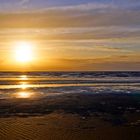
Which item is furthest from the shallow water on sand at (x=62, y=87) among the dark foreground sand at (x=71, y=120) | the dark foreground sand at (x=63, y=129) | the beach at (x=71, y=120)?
the dark foreground sand at (x=63, y=129)

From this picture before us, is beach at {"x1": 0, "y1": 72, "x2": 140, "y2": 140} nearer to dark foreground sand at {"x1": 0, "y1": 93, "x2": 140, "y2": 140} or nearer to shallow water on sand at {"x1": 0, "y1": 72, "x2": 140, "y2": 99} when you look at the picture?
dark foreground sand at {"x1": 0, "y1": 93, "x2": 140, "y2": 140}

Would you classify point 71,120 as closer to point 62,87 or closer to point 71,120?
point 71,120

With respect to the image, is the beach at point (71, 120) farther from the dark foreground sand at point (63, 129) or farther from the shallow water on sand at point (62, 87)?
the shallow water on sand at point (62, 87)

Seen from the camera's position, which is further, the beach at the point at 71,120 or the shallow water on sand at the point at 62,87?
the shallow water on sand at the point at 62,87

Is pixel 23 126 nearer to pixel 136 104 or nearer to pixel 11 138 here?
pixel 11 138

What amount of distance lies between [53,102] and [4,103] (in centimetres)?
349

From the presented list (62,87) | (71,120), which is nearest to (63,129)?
(71,120)

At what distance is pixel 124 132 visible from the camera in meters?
14.1

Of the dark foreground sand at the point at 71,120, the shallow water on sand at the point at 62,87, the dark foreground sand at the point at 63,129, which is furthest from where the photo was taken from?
the shallow water on sand at the point at 62,87

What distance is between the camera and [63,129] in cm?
1452

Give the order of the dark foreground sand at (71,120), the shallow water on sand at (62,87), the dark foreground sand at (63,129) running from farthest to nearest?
the shallow water on sand at (62,87), the dark foreground sand at (71,120), the dark foreground sand at (63,129)

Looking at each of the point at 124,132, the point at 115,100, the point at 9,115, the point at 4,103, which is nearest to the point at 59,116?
the point at 9,115

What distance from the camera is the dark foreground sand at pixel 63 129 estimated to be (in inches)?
519

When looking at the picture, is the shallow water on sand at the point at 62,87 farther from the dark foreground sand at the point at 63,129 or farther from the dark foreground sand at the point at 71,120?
the dark foreground sand at the point at 63,129
